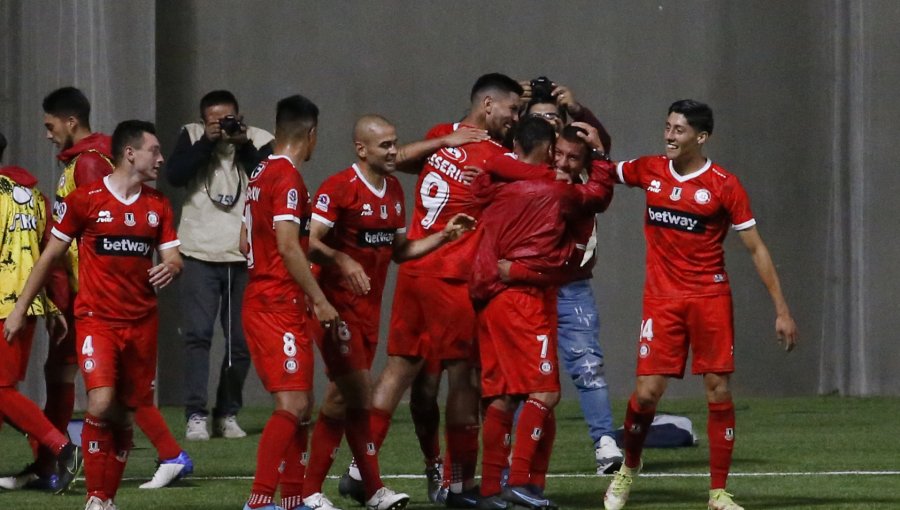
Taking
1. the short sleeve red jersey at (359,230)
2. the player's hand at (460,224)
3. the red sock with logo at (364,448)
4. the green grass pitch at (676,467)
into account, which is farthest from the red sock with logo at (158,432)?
the player's hand at (460,224)

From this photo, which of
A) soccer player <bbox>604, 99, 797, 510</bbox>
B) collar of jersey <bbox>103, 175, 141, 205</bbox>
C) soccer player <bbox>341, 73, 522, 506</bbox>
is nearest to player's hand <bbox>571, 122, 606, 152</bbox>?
soccer player <bbox>604, 99, 797, 510</bbox>

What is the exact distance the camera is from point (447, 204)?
25.9ft

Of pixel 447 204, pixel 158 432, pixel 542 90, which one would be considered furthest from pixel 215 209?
pixel 447 204

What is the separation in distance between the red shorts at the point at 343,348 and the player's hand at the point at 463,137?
1.04 meters

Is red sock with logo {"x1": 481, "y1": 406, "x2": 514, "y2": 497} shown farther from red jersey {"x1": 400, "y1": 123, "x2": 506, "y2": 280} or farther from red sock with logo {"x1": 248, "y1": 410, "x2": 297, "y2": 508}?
red sock with logo {"x1": 248, "y1": 410, "x2": 297, "y2": 508}

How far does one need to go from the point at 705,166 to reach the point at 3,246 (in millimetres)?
3632

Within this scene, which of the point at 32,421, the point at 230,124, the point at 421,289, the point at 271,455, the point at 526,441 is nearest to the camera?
the point at 271,455

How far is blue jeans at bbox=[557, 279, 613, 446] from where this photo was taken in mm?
9336

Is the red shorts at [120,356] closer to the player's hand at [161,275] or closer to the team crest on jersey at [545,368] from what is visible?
the player's hand at [161,275]

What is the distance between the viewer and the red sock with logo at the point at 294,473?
7016 millimetres

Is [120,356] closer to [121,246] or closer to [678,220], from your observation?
[121,246]

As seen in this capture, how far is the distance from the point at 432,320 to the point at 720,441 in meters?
1.46

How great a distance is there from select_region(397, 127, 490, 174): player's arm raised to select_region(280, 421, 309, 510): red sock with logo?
1.51 meters

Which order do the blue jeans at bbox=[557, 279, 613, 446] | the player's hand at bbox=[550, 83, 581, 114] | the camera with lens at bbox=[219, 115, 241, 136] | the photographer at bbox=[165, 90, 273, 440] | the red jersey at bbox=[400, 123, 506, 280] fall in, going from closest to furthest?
1. the red jersey at bbox=[400, 123, 506, 280]
2. the player's hand at bbox=[550, 83, 581, 114]
3. the blue jeans at bbox=[557, 279, 613, 446]
4. the camera with lens at bbox=[219, 115, 241, 136]
5. the photographer at bbox=[165, 90, 273, 440]
